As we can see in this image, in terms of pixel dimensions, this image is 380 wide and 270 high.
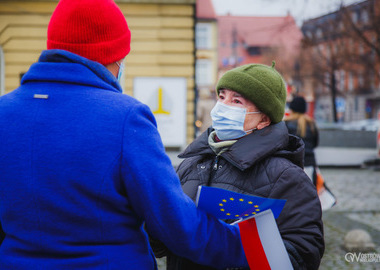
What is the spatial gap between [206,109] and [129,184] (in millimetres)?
9232

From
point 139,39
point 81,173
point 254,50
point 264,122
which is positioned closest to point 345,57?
point 139,39

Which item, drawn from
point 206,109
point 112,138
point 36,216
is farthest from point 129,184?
point 206,109

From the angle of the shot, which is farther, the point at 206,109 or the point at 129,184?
the point at 206,109

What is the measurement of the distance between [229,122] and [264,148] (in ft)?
0.90

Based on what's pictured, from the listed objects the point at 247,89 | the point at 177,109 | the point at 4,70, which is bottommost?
the point at 177,109

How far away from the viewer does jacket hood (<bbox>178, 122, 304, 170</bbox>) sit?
2092 mm

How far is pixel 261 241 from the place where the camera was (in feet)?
5.76

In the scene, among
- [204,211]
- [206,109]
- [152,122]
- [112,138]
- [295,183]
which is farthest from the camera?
[206,109]

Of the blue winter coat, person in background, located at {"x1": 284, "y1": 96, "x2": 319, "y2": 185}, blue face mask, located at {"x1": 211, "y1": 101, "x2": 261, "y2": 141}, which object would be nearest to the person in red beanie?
the blue winter coat

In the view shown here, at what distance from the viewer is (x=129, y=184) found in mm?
1497

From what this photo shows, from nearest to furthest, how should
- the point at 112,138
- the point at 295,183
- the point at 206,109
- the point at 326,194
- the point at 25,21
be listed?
1. the point at 112,138
2. the point at 295,183
3. the point at 326,194
4. the point at 206,109
5. the point at 25,21

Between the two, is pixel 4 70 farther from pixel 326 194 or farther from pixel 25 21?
pixel 326 194

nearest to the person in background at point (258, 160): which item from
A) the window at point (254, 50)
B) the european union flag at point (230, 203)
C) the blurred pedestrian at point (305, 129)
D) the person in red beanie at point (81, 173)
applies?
the european union flag at point (230, 203)

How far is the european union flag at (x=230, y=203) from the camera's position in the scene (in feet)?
5.38
